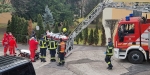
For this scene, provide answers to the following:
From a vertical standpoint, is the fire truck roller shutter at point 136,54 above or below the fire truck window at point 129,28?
below

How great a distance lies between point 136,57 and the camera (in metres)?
14.6

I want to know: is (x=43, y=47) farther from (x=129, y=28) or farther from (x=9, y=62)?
(x=9, y=62)

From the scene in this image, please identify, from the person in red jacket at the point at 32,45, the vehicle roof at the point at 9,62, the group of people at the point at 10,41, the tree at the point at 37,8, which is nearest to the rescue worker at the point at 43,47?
the person in red jacket at the point at 32,45

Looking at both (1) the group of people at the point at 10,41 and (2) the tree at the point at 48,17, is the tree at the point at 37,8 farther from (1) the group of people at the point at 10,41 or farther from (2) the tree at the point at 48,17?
(1) the group of people at the point at 10,41

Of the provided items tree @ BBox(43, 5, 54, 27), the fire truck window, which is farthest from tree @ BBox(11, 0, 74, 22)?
the fire truck window

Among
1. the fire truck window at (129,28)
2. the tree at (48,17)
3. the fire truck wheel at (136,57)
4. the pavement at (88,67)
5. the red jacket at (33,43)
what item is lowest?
the pavement at (88,67)

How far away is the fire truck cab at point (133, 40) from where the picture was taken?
14.3m

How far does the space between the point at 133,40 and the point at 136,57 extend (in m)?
0.97

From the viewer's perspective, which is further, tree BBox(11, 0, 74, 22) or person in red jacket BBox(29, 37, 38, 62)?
tree BBox(11, 0, 74, 22)

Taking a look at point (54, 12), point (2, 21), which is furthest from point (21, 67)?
point (2, 21)

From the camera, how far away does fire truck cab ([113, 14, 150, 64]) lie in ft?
46.9

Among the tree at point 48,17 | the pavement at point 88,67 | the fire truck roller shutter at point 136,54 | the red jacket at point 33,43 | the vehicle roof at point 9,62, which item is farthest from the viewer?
the tree at point 48,17

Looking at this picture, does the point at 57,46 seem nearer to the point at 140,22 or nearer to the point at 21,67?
the point at 140,22

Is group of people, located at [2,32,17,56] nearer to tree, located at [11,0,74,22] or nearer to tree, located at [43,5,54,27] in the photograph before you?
tree, located at [11,0,74,22]
